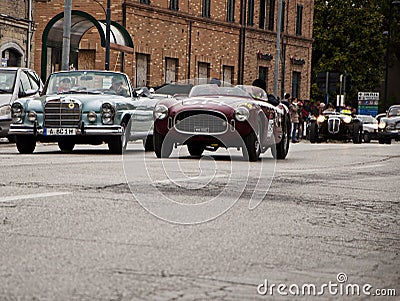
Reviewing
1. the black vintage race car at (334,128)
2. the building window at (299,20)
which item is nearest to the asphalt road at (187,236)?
the black vintage race car at (334,128)

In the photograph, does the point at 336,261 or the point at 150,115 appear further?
the point at 150,115

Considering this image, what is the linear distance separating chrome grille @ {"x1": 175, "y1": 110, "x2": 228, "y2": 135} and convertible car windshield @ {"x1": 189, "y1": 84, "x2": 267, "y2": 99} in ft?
4.00

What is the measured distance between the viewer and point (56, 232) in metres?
Result: 7.83

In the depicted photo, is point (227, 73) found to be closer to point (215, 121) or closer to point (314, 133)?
point (314, 133)

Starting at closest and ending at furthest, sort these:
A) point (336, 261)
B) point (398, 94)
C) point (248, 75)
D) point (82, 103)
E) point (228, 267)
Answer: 1. point (228, 267)
2. point (336, 261)
3. point (82, 103)
4. point (248, 75)
5. point (398, 94)

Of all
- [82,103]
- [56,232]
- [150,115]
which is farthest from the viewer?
[150,115]

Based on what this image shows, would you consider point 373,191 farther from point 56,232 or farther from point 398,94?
point 398,94

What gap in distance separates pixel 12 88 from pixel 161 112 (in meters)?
8.54

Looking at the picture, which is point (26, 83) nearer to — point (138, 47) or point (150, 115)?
point (150, 115)

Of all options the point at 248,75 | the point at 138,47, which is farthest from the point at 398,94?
the point at 138,47

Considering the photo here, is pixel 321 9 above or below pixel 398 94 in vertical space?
above

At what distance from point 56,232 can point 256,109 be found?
11.3 meters

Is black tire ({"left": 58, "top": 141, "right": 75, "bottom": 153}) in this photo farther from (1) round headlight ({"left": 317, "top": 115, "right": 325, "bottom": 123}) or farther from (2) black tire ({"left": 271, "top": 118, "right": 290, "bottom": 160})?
(1) round headlight ({"left": 317, "top": 115, "right": 325, "bottom": 123})

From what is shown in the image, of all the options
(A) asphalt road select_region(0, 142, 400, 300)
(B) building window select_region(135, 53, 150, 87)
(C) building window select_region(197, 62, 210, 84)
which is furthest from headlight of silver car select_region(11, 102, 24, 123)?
(C) building window select_region(197, 62, 210, 84)
